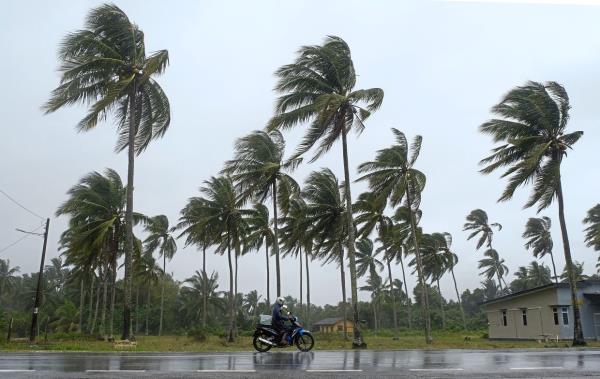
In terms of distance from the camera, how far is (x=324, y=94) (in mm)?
22219

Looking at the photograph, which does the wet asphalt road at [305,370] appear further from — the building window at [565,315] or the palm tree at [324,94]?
the building window at [565,315]

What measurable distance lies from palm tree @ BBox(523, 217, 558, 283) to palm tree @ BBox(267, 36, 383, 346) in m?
48.3

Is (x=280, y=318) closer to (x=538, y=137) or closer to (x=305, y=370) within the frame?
(x=305, y=370)

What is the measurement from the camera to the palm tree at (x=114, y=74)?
20.0 m

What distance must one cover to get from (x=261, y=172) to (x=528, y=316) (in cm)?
2111

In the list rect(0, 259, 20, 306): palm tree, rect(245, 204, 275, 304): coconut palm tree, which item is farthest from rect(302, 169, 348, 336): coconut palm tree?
rect(0, 259, 20, 306): palm tree

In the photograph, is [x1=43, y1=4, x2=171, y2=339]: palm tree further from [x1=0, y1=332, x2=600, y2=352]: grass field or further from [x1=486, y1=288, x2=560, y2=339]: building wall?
[x1=486, y1=288, x2=560, y2=339]: building wall

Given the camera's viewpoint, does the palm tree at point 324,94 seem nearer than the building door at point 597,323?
Yes

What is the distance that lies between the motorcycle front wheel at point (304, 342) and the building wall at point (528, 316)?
22.9 meters

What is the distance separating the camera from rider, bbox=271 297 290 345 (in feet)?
45.1

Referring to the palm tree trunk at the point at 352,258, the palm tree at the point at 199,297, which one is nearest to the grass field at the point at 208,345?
the palm tree trunk at the point at 352,258

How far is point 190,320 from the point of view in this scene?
6831 cm

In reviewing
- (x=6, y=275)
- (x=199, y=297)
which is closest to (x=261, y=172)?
(x=199, y=297)

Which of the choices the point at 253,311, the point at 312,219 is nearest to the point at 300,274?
the point at 312,219
